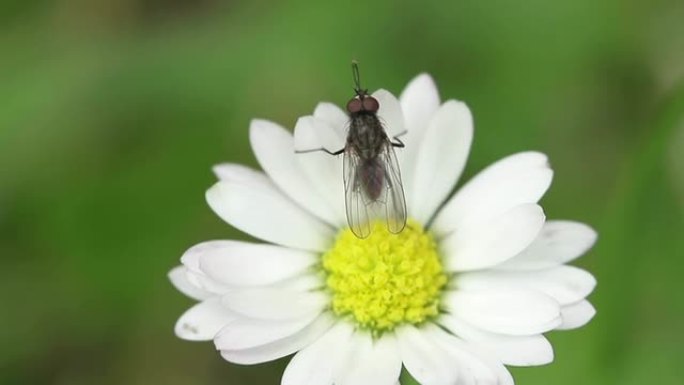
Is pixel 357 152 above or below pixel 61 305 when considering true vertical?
above

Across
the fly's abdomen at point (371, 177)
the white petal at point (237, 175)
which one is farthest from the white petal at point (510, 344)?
the white petal at point (237, 175)

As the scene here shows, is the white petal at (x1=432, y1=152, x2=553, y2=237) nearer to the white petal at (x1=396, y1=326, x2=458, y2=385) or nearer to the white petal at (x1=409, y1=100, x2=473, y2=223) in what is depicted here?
the white petal at (x1=409, y1=100, x2=473, y2=223)

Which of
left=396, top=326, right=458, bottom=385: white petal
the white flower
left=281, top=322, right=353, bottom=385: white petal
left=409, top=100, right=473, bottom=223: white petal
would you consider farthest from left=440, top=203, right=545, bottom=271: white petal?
left=281, top=322, right=353, bottom=385: white petal

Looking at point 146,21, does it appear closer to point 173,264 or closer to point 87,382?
point 173,264

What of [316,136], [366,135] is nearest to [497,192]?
[366,135]

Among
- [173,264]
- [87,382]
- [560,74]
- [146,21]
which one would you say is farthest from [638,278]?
[146,21]

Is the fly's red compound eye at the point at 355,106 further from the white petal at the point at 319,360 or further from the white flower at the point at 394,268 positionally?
the white petal at the point at 319,360
